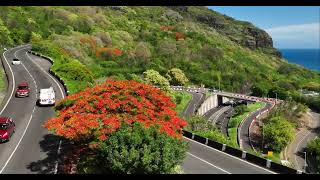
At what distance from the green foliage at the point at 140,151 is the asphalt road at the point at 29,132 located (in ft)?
18.8

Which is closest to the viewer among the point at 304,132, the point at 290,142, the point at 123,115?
the point at 123,115

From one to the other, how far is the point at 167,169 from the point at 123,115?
510cm

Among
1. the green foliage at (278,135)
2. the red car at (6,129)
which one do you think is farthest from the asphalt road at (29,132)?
the green foliage at (278,135)

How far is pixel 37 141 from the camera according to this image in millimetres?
29625

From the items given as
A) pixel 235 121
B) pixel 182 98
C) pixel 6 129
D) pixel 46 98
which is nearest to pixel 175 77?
pixel 182 98

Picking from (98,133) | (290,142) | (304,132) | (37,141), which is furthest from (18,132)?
(304,132)

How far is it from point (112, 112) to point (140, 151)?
6.10 m

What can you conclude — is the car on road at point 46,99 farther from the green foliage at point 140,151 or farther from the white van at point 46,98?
the green foliage at point 140,151

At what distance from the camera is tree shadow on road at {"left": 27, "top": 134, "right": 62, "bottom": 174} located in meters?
23.8

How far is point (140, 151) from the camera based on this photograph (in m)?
19.2

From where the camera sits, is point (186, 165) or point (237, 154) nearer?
point (186, 165)

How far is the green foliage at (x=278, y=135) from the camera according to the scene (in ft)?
200

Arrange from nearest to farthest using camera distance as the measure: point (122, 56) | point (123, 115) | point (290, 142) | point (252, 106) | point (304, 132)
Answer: point (123, 115) < point (290, 142) < point (304, 132) < point (252, 106) < point (122, 56)

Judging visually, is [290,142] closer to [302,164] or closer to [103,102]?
[302,164]
